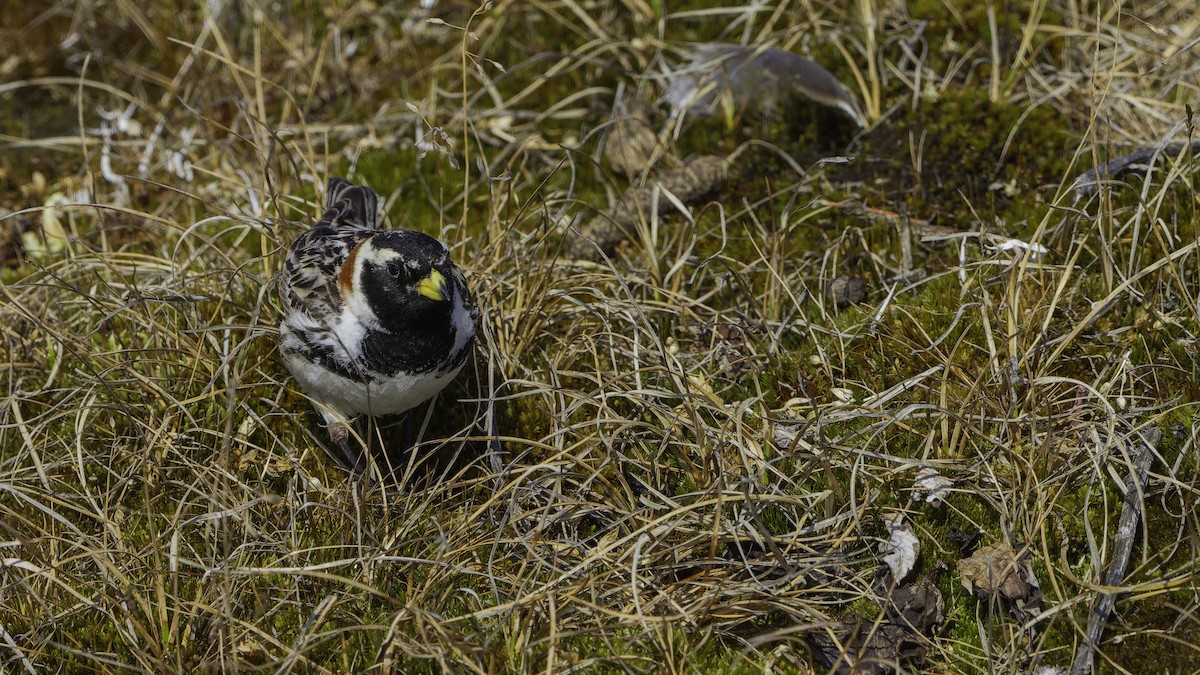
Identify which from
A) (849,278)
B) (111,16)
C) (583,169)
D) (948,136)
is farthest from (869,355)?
(111,16)

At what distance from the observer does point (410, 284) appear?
450cm

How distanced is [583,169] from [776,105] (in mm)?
1222

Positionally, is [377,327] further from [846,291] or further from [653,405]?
[846,291]

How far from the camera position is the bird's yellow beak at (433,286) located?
4402 mm

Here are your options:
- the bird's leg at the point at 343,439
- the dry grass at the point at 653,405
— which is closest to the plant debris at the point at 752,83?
the dry grass at the point at 653,405

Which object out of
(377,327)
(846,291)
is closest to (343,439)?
(377,327)

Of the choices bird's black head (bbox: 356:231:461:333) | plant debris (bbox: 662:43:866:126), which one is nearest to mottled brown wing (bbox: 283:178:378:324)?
bird's black head (bbox: 356:231:461:333)

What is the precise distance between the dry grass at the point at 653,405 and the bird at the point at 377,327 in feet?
0.72

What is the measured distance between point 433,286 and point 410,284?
0.14m

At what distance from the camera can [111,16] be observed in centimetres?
838

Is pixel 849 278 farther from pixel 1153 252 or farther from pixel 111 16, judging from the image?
pixel 111 16

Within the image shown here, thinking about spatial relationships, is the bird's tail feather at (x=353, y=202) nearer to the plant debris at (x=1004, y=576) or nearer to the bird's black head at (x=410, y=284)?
the bird's black head at (x=410, y=284)

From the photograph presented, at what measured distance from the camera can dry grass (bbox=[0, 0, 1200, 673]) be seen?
394 cm

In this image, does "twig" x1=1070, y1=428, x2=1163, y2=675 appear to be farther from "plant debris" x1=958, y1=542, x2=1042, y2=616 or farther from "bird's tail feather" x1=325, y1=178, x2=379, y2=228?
"bird's tail feather" x1=325, y1=178, x2=379, y2=228
